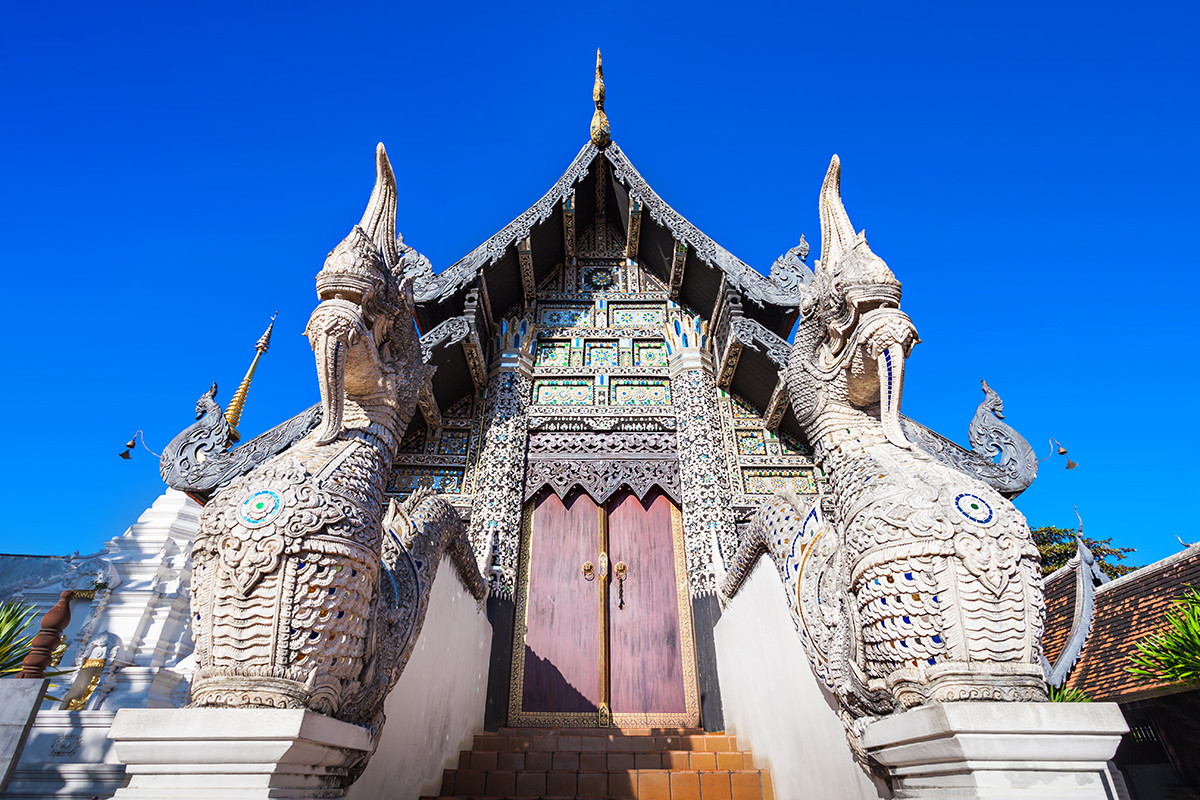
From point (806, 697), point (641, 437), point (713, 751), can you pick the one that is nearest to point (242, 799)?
point (806, 697)

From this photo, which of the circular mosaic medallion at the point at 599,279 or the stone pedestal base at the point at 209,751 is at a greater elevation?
the circular mosaic medallion at the point at 599,279

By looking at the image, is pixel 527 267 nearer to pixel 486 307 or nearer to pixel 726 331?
pixel 486 307

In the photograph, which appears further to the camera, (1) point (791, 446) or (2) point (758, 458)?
(1) point (791, 446)

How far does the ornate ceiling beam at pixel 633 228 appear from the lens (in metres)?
→ 6.70

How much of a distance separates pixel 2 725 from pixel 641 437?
4.67 m

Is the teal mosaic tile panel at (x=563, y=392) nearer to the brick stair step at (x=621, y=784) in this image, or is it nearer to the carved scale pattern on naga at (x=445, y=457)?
the carved scale pattern on naga at (x=445, y=457)

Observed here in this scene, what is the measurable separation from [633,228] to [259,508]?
18.8 feet

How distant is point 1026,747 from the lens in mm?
1548

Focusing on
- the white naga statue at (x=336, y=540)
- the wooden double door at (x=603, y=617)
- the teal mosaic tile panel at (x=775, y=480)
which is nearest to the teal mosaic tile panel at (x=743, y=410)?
the teal mosaic tile panel at (x=775, y=480)

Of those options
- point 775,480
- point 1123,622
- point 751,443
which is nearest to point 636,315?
point 751,443

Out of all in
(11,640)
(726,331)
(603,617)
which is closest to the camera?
(11,640)

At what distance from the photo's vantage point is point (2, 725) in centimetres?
271

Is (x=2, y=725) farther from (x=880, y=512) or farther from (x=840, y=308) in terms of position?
(x=840, y=308)

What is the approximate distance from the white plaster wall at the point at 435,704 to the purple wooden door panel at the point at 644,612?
1.22 m
